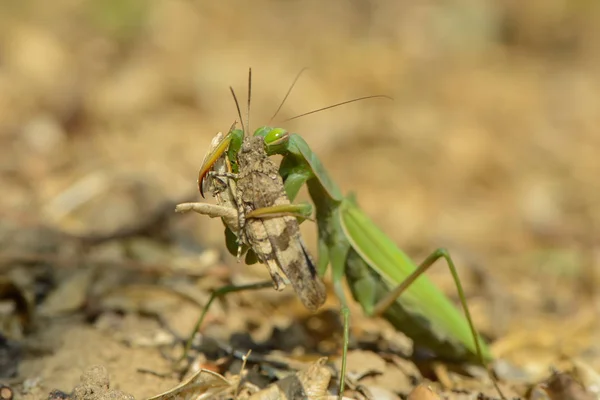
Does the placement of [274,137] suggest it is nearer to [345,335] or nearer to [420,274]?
[345,335]

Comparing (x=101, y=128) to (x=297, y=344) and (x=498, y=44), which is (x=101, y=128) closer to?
(x=297, y=344)

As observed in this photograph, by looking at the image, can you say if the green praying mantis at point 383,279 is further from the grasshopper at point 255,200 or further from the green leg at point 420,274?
the grasshopper at point 255,200

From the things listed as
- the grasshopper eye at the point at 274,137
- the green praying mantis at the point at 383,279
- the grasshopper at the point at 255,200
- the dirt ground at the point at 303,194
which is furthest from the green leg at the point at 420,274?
the grasshopper eye at the point at 274,137

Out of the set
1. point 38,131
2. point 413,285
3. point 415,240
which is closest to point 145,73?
point 38,131

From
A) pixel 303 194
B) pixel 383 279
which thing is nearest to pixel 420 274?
pixel 383 279

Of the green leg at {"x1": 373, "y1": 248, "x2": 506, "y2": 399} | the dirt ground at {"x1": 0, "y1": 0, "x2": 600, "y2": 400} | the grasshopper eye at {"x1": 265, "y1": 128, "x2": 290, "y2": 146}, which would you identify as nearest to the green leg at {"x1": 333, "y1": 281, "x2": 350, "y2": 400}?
the dirt ground at {"x1": 0, "y1": 0, "x2": 600, "y2": 400}

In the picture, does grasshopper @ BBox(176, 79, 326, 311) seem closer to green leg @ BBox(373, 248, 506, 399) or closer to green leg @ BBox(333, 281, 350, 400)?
green leg @ BBox(333, 281, 350, 400)
